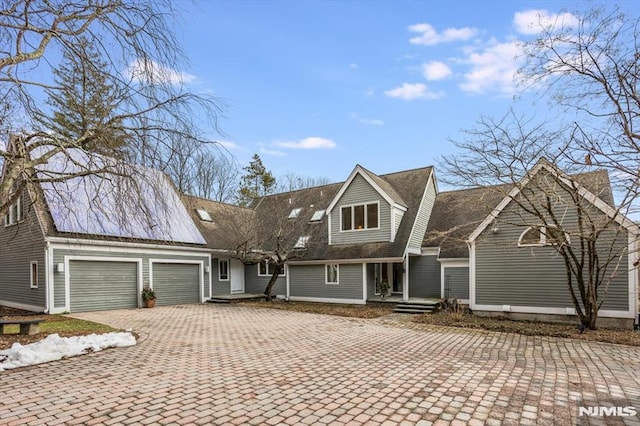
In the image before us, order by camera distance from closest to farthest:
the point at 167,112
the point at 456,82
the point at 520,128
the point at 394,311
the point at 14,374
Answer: the point at 14,374 → the point at 167,112 → the point at 520,128 → the point at 456,82 → the point at 394,311

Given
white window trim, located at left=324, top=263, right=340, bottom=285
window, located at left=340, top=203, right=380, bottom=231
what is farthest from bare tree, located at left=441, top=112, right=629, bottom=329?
white window trim, located at left=324, top=263, right=340, bottom=285

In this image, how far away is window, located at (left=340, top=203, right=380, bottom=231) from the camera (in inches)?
672

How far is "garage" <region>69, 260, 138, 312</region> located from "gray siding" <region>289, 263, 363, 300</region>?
7193 millimetres

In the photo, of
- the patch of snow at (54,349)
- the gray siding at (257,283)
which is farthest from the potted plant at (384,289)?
the patch of snow at (54,349)

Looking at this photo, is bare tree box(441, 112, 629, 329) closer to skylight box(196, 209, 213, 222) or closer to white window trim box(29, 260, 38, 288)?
skylight box(196, 209, 213, 222)

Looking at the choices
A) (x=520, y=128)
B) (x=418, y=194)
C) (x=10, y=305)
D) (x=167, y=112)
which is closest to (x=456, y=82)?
(x=520, y=128)

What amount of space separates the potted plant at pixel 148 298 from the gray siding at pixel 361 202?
8.26 meters

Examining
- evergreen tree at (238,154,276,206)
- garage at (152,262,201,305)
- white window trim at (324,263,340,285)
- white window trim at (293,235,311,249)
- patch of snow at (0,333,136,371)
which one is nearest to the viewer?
patch of snow at (0,333,136,371)

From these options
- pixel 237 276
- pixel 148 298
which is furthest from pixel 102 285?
pixel 237 276

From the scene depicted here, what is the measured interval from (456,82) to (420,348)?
8.45 m

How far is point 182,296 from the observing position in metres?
17.4

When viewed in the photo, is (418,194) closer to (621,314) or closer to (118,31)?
(621,314)

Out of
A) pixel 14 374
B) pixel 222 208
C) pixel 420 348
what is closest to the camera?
pixel 14 374

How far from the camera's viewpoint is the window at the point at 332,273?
17347 mm
